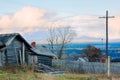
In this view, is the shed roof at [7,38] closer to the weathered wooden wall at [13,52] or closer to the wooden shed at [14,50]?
the wooden shed at [14,50]

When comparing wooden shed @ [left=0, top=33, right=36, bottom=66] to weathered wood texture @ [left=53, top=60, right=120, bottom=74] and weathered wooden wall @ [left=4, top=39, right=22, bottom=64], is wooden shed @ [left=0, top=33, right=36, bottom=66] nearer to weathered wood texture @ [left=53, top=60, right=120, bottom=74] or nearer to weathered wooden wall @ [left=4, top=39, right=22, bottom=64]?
weathered wooden wall @ [left=4, top=39, right=22, bottom=64]

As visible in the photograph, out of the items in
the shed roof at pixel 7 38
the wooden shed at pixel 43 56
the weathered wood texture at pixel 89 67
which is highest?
the shed roof at pixel 7 38

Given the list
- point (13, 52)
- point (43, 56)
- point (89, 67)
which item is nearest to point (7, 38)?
point (13, 52)

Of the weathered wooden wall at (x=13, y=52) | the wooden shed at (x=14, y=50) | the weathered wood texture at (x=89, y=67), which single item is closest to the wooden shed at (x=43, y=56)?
the wooden shed at (x=14, y=50)

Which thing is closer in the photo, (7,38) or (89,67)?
(7,38)

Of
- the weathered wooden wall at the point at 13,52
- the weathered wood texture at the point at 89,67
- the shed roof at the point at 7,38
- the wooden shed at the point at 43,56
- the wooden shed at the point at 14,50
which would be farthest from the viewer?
the weathered wood texture at the point at 89,67

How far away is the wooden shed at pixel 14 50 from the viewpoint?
138 feet

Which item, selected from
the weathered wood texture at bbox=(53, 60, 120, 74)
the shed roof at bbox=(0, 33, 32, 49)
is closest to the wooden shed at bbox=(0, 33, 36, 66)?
the shed roof at bbox=(0, 33, 32, 49)

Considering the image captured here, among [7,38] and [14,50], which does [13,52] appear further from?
[7,38]

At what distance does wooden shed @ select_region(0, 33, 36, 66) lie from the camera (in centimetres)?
4212

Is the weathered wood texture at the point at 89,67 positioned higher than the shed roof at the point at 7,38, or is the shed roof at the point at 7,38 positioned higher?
the shed roof at the point at 7,38

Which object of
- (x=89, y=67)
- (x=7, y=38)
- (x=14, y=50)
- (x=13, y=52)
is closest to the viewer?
(x=7, y=38)

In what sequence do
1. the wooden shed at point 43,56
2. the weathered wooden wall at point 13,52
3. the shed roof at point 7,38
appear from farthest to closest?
the wooden shed at point 43,56, the weathered wooden wall at point 13,52, the shed roof at point 7,38

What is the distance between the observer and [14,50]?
44000mm
